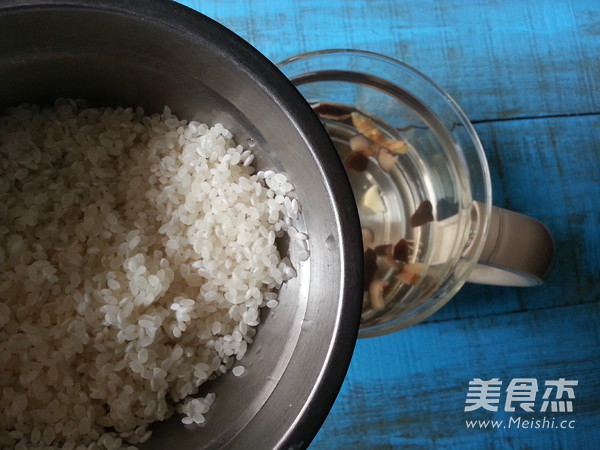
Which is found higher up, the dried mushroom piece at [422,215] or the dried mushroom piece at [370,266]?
the dried mushroom piece at [422,215]

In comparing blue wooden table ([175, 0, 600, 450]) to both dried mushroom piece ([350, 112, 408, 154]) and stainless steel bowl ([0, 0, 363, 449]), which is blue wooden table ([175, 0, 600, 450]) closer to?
dried mushroom piece ([350, 112, 408, 154])

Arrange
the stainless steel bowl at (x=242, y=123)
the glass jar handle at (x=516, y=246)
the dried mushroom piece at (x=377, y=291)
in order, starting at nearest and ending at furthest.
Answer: the stainless steel bowl at (x=242, y=123) < the glass jar handle at (x=516, y=246) < the dried mushroom piece at (x=377, y=291)

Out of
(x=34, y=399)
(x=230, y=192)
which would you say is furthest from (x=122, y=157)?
(x=34, y=399)

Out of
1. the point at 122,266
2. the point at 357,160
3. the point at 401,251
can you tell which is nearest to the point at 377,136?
the point at 357,160

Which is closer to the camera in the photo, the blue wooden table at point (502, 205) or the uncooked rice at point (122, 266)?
the uncooked rice at point (122, 266)

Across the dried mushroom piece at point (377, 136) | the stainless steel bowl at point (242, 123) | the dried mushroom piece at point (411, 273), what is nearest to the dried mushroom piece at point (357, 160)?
the dried mushroom piece at point (377, 136)

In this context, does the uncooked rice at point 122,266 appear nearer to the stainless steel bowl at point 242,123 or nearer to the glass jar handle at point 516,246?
the stainless steel bowl at point 242,123

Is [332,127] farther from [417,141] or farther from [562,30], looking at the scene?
[562,30]

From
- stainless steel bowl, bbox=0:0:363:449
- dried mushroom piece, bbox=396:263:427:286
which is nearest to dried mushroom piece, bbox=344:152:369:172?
dried mushroom piece, bbox=396:263:427:286
